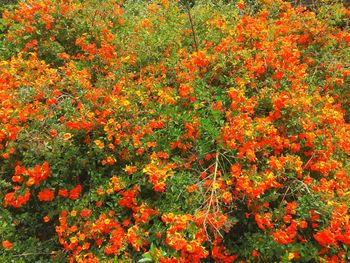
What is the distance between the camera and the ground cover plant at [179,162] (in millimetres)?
2723

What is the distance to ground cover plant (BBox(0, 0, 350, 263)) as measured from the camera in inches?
107

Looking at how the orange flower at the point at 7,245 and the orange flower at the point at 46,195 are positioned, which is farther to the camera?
the orange flower at the point at 46,195

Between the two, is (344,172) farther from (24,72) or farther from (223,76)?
(24,72)

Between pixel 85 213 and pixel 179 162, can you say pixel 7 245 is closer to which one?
pixel 85 213

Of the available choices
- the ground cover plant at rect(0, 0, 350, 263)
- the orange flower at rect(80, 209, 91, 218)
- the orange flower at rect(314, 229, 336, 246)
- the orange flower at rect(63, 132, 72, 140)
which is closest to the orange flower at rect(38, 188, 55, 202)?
the ground cover plant at rect(0, 0, 350, 263)

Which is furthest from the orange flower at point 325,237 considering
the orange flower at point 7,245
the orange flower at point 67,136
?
the orange flower at point 7,245

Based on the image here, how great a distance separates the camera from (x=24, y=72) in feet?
12.9

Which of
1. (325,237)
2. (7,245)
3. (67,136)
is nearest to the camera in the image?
(325,237)

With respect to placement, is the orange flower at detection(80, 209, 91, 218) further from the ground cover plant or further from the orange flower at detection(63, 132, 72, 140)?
the orange flower at detection(63, 132, 72, 140)

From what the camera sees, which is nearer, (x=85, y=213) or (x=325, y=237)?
(x=325, y=237)

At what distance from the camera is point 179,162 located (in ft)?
10.0

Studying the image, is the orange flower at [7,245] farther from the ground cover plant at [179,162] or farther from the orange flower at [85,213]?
the orange flower at [85,213]

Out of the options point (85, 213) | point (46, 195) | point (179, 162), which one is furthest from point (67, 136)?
point (179, 162)

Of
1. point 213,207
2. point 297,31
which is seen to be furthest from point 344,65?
point 213,207
